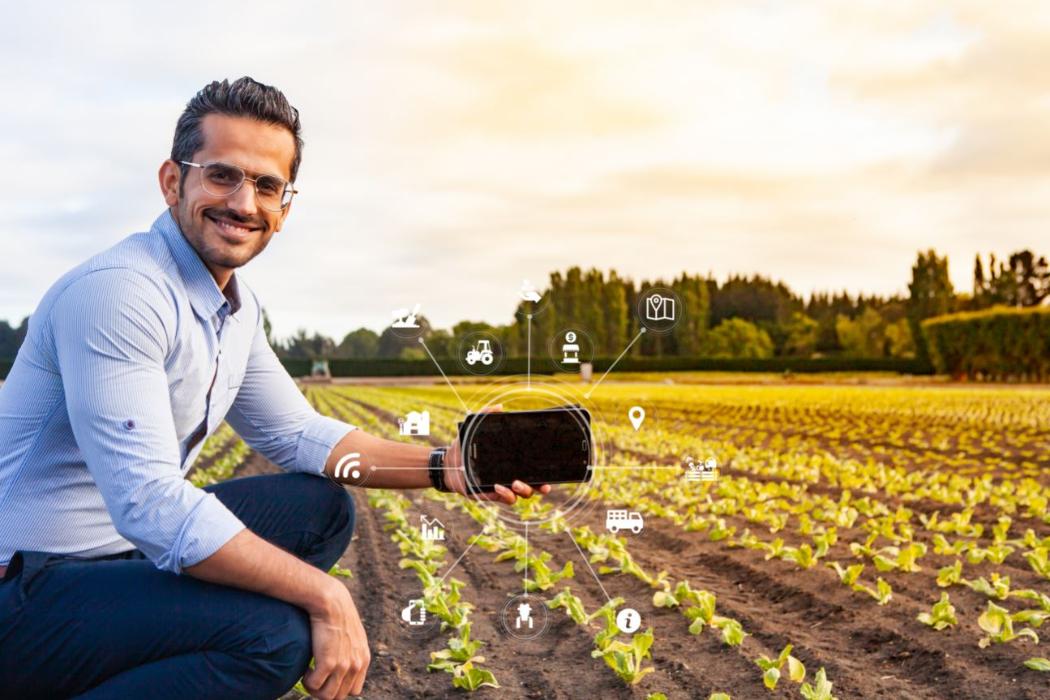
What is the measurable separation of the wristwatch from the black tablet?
128 millimetres

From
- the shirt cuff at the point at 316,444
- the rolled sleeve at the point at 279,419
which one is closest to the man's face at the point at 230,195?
the rolled sleeve at the point at 279,419

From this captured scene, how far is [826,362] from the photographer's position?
19875 mm

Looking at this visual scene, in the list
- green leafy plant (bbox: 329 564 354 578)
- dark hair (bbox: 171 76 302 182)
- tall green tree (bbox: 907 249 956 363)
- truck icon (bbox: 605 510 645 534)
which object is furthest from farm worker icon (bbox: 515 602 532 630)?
tall green tree (bbox: 907 249 956 363)

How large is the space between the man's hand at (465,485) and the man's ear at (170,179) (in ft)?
3.15

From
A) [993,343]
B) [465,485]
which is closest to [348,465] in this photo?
[465,485]

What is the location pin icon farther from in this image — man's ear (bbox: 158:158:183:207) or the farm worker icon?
man's ear (bbox: 158:158:183:207)

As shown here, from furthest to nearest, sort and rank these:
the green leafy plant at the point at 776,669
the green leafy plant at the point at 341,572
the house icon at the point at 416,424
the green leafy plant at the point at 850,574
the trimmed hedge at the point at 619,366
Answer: the green leafy plant at the point at 341,572 < the green leafy plant at the point at 850,574 < the trimmed hedge at the point at 619,366 < the green leafy plant at the point at 776,669 < the house icon at the point at 416,424

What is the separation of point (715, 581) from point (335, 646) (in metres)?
2.94

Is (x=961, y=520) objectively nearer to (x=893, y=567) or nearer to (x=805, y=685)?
(x=893, y=567)

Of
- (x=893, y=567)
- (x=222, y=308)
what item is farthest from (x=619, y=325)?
(x=893, y=567)

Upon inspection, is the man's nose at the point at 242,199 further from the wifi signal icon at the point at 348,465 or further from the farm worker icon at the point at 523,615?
the farm worker icon at the point at 523,615

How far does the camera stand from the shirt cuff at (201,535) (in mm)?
2010

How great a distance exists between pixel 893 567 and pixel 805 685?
2087 millimetres

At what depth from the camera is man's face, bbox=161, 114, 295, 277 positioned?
228 centimetres
